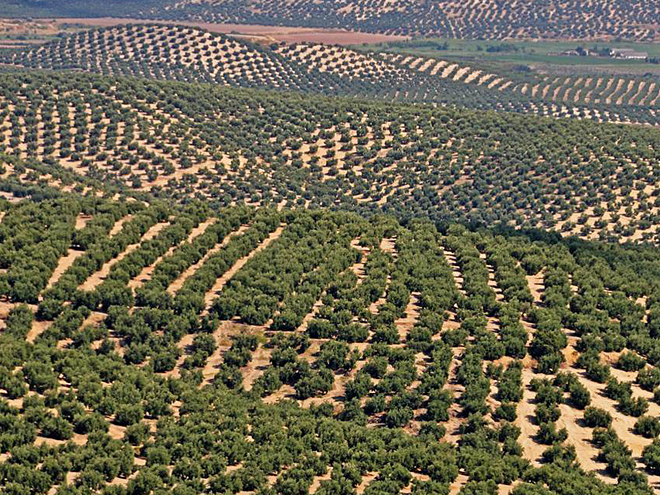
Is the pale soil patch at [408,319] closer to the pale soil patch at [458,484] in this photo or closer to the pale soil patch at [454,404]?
the pale soil patch at [454,404]

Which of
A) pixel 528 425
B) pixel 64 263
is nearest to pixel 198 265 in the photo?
pixel 64 263

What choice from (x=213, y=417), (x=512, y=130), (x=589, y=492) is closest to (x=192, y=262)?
(x=213, y=417)

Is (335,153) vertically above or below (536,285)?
below

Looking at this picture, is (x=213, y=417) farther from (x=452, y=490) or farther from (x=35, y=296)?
(x=35, y=296)

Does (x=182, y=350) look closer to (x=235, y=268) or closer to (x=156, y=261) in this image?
(x=235, y=268)

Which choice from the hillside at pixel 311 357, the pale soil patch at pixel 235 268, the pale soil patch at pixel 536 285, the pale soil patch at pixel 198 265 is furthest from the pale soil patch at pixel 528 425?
the pale soil patch at pixel 198 265

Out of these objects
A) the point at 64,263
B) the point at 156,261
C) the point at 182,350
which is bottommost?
the point at 182,350
